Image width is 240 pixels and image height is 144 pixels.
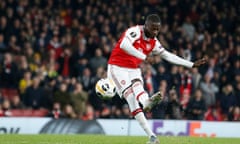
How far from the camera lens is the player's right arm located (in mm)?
13625

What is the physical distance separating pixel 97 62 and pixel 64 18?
8.96ft

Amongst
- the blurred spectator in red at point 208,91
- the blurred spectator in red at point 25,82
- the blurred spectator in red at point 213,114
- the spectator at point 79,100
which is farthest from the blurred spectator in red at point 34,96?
the blurred spectator in red at point 208,91

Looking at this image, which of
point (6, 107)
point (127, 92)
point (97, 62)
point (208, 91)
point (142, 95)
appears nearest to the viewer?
point (142, 95)

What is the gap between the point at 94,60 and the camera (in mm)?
23578

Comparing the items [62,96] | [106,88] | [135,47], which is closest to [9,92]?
[62,96]

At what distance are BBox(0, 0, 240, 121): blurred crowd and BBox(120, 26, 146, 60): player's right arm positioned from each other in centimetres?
663

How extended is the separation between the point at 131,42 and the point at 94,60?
9.74 m

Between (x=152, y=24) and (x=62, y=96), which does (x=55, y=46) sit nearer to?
(x=62, y=96)

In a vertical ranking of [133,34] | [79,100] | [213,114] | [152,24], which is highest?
[152,24]

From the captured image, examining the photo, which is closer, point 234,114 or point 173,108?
point 173,108

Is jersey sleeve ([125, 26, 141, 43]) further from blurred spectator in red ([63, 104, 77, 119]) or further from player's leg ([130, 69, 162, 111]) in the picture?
blurred spectator in red ([63, 104, 77, 119])

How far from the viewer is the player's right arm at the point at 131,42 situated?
13625 mm

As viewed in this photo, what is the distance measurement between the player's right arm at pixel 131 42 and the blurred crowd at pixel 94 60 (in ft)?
21.7

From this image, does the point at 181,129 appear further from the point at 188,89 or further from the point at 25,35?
the point at 25,35
